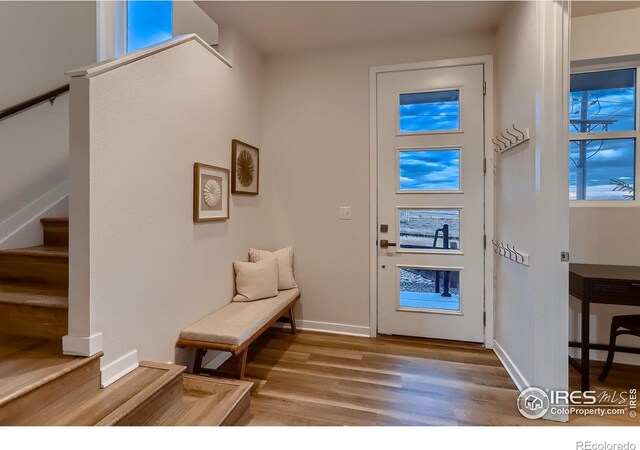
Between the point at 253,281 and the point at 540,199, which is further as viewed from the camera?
the point at 253,281

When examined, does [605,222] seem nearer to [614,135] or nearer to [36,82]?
[614,135]

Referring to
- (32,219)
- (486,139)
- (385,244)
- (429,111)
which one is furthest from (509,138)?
(32,219)

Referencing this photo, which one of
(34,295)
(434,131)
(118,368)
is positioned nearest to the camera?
(118,368)

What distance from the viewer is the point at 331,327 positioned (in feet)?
9.66

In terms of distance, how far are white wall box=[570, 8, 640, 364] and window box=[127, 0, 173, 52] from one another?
353 cm

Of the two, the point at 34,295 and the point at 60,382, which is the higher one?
the point at 34,295

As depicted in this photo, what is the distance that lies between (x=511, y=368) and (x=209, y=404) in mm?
2046

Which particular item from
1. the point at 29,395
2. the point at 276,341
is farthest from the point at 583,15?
the point at 29,395

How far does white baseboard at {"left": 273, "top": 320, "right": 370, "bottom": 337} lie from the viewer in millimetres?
2867

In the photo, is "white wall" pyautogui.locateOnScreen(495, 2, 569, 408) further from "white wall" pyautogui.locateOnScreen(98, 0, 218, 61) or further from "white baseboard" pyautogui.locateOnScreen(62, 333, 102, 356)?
"white wall" pyautogui.locateOnScreen(98, 0, 218, 61)

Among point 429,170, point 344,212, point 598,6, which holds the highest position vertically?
point 598,6

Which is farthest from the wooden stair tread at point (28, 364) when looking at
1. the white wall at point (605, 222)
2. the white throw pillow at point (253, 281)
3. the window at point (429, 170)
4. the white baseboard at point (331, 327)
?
the white wall at point (605, 222)

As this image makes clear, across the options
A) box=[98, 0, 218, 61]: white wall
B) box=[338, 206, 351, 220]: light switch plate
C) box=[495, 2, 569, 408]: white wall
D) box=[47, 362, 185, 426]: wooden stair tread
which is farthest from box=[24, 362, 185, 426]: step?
box=[98, 0, 218, 61]: white wall

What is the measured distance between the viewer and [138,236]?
162cm
